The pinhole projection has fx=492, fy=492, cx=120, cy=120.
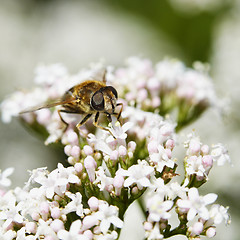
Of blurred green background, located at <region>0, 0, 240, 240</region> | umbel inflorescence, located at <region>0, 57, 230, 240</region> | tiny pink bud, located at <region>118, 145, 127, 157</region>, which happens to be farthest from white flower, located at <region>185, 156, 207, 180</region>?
blurred green background, located at <region>0, 0, 240, 240</region>

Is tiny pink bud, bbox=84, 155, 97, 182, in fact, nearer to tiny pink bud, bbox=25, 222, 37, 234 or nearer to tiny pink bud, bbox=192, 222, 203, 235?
tiny pink bud, bbox=25, 222, 37, 234

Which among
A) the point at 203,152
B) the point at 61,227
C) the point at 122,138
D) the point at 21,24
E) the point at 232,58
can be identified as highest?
the point at 21,24

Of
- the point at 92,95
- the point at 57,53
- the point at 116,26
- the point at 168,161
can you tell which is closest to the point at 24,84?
the point at 57,53

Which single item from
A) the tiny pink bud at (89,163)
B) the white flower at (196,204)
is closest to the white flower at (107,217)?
the tiny pink bud at (89,163)

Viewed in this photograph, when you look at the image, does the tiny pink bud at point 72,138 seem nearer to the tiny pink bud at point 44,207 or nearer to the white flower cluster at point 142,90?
the white flower cluster at point 142,90

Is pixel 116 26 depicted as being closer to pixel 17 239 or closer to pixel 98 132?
pixel 98 132

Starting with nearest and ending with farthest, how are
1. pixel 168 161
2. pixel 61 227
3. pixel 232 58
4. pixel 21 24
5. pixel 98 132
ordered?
1. pixel 61 227
2. pixel 168 161
3. pixel 98 132
4. pixel 232 58
5. pixel 21 24

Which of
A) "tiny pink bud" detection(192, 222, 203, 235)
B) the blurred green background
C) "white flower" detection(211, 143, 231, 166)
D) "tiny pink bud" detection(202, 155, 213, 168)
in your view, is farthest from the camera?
the blurred green background

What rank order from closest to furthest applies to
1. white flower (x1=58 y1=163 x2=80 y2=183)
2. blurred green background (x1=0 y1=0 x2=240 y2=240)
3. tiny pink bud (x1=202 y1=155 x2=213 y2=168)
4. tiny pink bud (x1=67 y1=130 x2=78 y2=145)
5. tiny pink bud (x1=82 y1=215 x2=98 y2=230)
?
tiny pink bud (x1=82 y1=215 x2=98 y2=230), white flower (x1=58 y1=163 x2=80 y2=183), tiny pink bud (x1=202 y1=155 x2=213 y2=168), tiny pink bud (x1=67 y1=130 x2=78 y2=145), blurred green background (x1=0 y1=0 x2=240 y2=240)
